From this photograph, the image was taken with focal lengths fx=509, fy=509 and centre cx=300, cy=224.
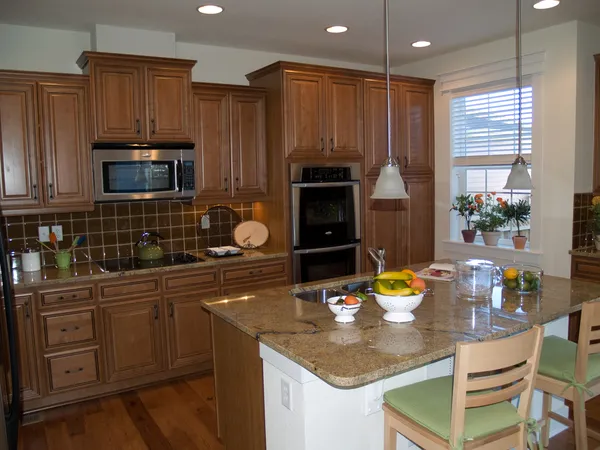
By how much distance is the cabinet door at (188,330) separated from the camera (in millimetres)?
3742

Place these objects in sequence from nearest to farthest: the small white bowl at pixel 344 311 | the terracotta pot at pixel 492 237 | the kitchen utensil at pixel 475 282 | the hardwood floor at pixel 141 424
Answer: the small white bowl at pixel 344 311
the kitchen utensil at pixel 475 282
the hardwood floor at pixel 141 424
the terracotta pot at pixel 492 237

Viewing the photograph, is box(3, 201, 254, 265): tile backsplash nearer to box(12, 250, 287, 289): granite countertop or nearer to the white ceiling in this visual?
box(12, 250, 287, 289): granite countertop

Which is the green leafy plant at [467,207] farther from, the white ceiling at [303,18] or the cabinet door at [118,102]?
the cabinet door at [118,102]

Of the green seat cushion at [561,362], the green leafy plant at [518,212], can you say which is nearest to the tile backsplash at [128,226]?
the green leafy plant at [518,212]

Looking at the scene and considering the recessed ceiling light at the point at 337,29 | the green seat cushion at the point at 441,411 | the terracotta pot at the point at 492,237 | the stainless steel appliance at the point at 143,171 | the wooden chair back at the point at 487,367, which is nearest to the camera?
the wooden chair back at the point at 487,367

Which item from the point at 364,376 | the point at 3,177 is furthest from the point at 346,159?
the point at 364,376

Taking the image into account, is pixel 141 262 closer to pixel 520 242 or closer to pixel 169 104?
pixel 169 104

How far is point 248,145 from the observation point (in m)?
4.21

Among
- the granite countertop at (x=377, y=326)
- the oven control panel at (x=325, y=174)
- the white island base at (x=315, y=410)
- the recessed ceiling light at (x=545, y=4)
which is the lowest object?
the white island base at (x=315, y=410)

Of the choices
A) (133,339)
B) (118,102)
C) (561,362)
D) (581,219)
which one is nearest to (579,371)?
(561,362)

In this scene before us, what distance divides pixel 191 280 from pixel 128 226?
0.75 meters

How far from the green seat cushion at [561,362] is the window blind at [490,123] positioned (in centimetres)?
218

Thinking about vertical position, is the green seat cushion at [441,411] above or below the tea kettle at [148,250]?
below

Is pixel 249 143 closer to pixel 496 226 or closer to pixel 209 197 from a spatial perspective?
pixel 209 197
